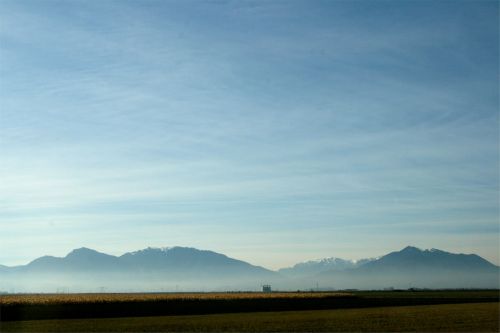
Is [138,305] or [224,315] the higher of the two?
[138,305]

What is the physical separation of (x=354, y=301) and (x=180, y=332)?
7051 cm

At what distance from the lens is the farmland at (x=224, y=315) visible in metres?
56.6

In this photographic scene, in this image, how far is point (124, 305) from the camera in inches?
3344

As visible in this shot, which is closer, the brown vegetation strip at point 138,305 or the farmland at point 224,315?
the farmland at point 224,315

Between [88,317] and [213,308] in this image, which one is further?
[213,308]

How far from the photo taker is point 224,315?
7931 centimetres

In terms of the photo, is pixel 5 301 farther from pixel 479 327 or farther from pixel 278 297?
pixel 479 327

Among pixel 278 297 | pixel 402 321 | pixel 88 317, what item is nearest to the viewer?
pixel 402 321

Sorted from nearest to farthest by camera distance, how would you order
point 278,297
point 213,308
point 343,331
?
point 343,331 < point 213,308 < point 278,297

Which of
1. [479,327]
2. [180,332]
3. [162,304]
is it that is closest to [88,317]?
[162,304]

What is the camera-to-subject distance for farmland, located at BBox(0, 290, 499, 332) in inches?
2229

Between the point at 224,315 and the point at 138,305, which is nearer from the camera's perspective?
the point at 224,315

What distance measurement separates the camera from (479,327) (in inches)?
2089

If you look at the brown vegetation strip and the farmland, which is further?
the brown vegetation strip
